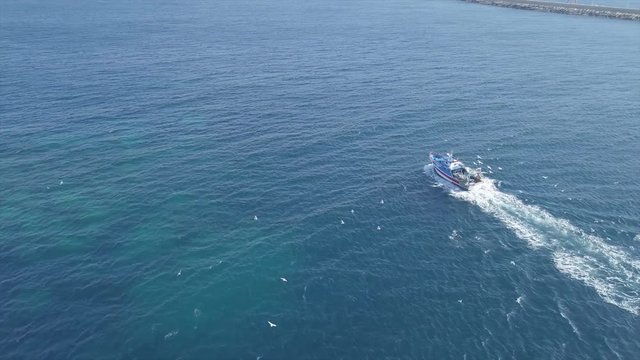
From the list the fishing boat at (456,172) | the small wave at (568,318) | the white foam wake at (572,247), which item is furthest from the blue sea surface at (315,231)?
the fishing boat at (456,172)

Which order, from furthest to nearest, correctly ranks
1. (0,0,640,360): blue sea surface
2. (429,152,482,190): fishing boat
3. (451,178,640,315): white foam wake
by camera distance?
(429,152,482,190): fishing boat
(451,178,640,315): white foam wake
(0,0,640,360): blue sea surface

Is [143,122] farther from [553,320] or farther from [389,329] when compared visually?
[553,320]

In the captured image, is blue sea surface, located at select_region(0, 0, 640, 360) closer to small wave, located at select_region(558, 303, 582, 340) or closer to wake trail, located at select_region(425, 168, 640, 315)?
small wave, located at select_region(558, 303, 582, 340)

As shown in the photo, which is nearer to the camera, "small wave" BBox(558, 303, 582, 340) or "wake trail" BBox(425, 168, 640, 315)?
"small wave" BBox(558, 303, 582, 340)

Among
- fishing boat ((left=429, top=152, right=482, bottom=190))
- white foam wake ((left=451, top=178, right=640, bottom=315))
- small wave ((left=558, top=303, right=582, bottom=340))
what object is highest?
fishing boat ((left=429, top=152, right=482, bottom=190))

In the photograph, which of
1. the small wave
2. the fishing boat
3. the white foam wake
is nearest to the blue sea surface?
the small wave

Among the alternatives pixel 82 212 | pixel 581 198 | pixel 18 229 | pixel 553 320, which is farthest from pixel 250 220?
pixel 581 198

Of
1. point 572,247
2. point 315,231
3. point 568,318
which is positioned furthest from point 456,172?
point 568,318

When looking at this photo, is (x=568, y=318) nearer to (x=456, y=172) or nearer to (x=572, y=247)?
(x=572, y=247)
